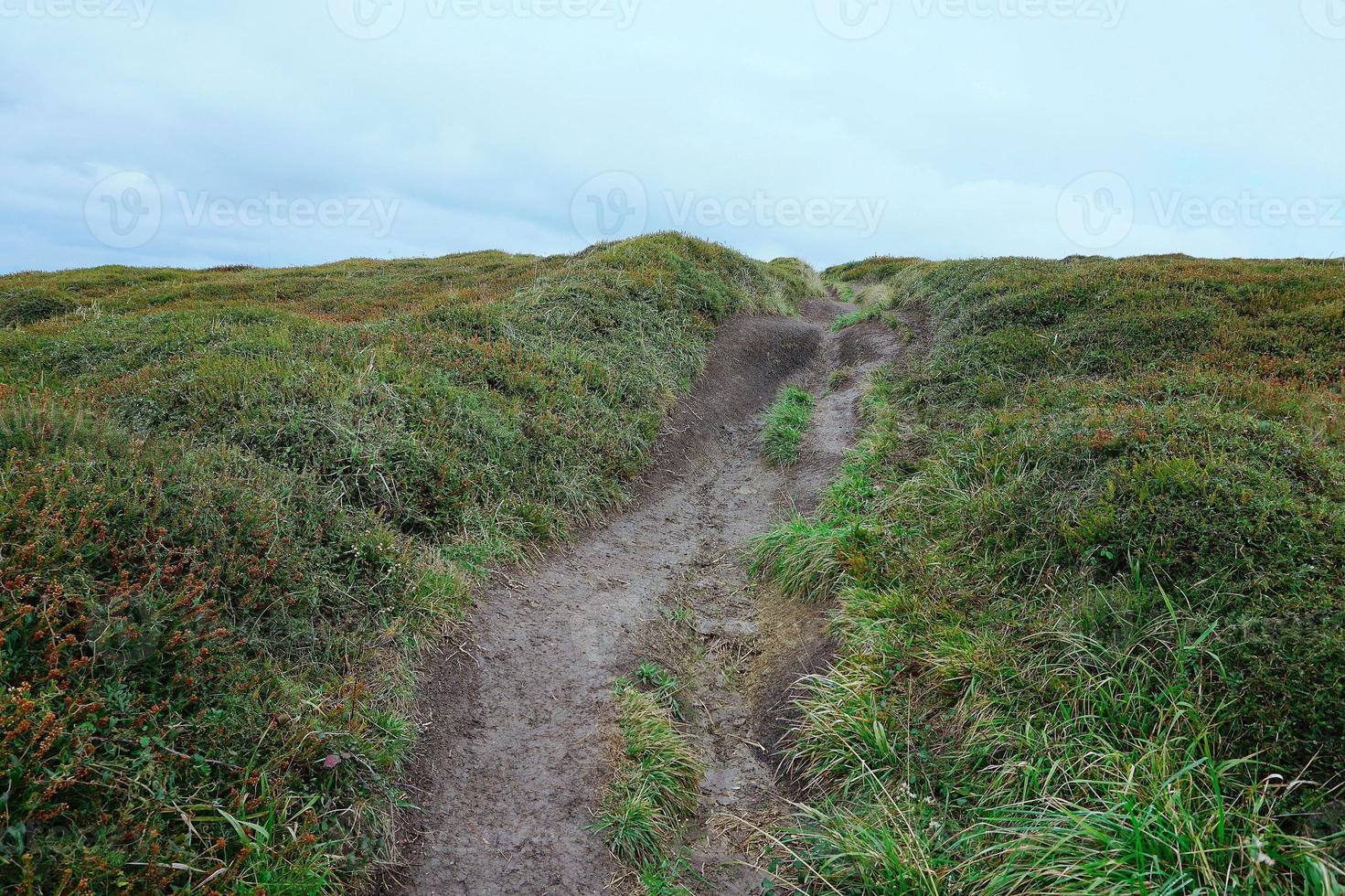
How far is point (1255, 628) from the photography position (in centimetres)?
413

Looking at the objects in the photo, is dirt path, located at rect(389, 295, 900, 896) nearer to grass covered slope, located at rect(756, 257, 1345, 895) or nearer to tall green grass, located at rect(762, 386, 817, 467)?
tall green grass, located at rect(762, 386, 817, 467)

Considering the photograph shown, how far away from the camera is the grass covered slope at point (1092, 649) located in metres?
3.42

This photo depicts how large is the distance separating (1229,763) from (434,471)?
6834 mm

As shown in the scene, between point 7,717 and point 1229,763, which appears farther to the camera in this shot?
point 1229,763

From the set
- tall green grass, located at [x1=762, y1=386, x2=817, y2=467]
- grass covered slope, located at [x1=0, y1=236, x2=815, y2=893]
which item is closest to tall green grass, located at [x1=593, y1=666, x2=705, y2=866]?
grass covered slope, located at [x1=0, y1=236, x2=815, y2=893]

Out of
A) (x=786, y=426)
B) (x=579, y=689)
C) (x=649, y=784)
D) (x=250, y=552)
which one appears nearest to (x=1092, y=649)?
(x=649, y=784)

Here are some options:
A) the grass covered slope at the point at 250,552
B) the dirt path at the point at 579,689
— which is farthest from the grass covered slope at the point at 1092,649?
the grass covered slope at the point at 250,552

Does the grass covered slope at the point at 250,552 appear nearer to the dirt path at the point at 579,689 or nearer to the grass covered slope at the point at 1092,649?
the dirt path at the point at 579,689

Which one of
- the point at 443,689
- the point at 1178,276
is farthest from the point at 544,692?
the point at 1178,276

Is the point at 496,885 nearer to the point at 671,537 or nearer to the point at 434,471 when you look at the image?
the point at 434,471

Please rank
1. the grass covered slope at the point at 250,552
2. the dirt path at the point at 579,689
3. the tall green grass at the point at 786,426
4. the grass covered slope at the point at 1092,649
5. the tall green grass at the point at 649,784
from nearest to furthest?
the grass covered slope at the point at 250,552 < the grass covered slope at the point at 1092,649 < the dirt path at the point at 579,689 < the tall green grass at the point at 649,784 < the tall green grass at the point at 786,426

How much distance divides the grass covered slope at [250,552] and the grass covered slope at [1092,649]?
3024 mm

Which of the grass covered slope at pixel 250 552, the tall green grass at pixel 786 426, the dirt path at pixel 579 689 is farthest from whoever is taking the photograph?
the tall green grass at pixel 786 426

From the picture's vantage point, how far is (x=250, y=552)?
4828 millimetres
